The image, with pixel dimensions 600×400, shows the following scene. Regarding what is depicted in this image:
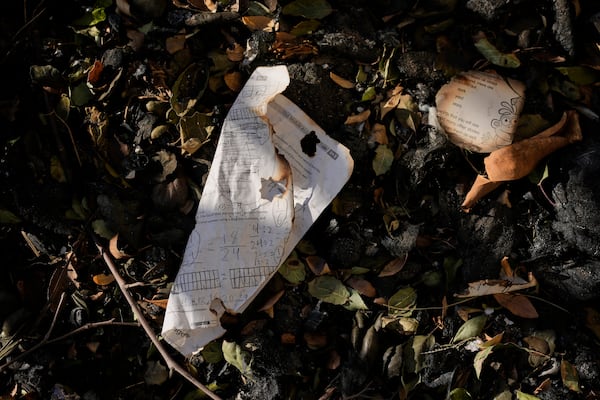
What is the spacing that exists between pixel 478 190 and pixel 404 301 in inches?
13.0

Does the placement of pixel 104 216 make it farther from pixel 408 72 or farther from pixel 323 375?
pixel 408 72

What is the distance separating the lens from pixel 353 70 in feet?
4.87

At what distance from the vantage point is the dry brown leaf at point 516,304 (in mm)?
1446

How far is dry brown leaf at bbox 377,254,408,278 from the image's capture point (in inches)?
57.2

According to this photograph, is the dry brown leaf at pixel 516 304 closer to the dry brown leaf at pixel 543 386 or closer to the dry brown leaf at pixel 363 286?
the dry brown leaf at pixel 543 386

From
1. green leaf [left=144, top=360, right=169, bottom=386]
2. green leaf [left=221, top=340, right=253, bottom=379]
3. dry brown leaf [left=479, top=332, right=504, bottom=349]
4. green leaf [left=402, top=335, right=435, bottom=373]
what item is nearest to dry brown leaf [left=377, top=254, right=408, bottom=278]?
green leaf [left=402, top=335, right=435, bottom=373]

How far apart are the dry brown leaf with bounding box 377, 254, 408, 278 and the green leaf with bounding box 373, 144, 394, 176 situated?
0.74 feet

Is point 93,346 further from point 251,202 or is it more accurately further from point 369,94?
point 369,94

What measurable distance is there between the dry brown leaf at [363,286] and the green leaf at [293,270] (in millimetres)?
122

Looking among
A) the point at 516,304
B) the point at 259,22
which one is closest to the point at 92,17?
the point at 259,22

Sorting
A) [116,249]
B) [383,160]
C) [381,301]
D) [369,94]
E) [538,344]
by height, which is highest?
[369,94]

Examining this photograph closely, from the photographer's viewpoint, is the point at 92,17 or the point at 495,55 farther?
the point at 92,17

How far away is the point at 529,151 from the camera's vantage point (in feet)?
4.56

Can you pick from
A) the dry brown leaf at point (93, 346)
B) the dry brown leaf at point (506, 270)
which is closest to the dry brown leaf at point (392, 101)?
the dry brown leaf at point (506, 270)
